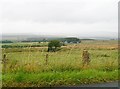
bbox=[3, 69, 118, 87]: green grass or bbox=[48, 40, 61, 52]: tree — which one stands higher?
bbox=[48, 40, 61, 52]: tree

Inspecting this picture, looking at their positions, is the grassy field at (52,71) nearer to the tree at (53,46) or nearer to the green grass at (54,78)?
the green grass at (54,78)

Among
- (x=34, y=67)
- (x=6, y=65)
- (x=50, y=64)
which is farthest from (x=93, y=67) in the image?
(x=6, y=65)

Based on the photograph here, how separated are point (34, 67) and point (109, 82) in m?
3.28

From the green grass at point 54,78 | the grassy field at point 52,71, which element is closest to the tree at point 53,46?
the grassy field at point 52,71

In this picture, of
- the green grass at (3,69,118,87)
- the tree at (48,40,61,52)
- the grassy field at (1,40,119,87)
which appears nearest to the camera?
the green grass at (3,69,118,87)

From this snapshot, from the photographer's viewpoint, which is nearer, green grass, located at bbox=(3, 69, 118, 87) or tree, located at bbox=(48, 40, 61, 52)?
green grass, located at bbox=(3, 69, 118, 87)

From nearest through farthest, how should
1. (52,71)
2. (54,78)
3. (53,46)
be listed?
(54,78) < (52,71) < (53,46)

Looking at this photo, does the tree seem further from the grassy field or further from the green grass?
the green grass

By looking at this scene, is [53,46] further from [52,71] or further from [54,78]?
[54,78]

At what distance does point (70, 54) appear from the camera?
1619cm

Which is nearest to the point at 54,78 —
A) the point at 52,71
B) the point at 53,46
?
the point at 52,71

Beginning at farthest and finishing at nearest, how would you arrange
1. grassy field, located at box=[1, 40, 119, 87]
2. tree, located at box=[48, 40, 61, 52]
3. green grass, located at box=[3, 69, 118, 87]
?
1. tree, located at box=[48, 40, 61, 52]
2. grassy field, located at box=[1, 40, 119, 87]
3. green grass, located at box=[3, 69, 118, 87]

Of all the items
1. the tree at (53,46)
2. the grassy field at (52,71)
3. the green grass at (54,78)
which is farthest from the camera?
the tree at (53,46)

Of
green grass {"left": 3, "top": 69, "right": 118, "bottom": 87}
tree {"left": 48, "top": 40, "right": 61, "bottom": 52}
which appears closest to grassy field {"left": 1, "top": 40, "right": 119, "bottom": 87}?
green grass {"left": 3, "top": 69, "right": 118, "bottom": 87}
